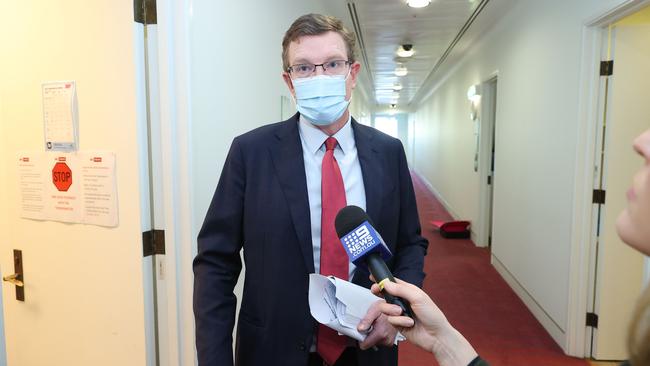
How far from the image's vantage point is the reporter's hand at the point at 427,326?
87 centimetres

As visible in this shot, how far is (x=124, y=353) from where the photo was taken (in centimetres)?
172

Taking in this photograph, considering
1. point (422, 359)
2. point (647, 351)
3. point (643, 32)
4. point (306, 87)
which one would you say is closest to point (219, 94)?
point (306, 87)

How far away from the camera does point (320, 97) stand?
123cm

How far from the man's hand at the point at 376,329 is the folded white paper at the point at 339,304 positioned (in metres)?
0.02

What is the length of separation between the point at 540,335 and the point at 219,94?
121 inches

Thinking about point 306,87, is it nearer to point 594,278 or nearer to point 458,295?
point 594,278

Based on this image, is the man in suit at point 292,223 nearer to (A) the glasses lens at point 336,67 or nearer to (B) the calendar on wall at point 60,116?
(A) the glasses lens at point 336,67

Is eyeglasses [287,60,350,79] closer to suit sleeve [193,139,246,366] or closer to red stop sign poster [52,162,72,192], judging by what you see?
suit sleeve [193,139,246,366]

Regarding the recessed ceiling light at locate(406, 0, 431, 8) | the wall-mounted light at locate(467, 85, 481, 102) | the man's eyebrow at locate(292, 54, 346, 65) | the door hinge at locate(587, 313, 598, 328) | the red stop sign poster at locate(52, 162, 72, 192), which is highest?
the recessed ceiling light at locate(406, 0, 431, 8)

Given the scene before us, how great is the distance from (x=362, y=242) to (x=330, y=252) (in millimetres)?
211

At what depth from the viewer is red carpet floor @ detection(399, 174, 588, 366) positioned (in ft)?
9.95

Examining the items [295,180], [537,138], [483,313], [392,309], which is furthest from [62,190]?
[537,138]

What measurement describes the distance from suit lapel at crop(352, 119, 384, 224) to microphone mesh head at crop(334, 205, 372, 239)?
19cm

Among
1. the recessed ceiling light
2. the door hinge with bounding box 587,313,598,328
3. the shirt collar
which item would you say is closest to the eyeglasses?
the shirt collar
